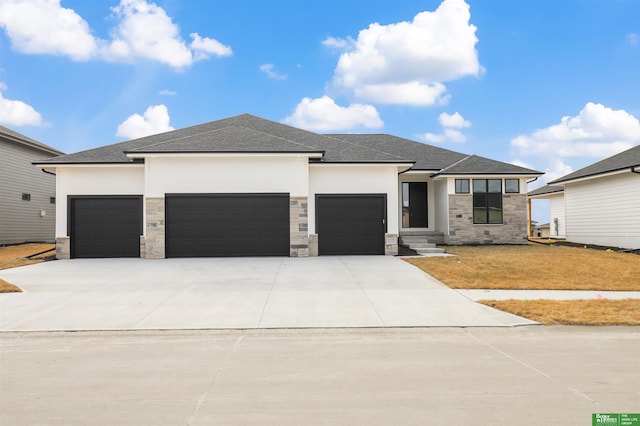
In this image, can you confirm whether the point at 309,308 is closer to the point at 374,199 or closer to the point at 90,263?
the point at 374,199

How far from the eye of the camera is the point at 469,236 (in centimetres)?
1969

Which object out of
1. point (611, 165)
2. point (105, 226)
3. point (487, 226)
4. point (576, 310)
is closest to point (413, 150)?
point (487, 226)

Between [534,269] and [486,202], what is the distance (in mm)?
7256

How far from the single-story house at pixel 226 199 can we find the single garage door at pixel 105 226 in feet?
0.13

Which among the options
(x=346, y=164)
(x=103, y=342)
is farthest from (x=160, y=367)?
(x=346, y=164)

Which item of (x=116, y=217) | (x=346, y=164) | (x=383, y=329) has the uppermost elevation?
(x=346, y=164)

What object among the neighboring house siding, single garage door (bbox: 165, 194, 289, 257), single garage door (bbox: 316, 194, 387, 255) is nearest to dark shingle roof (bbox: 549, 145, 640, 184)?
single garage door (bbox: 316, 194, 387, 255)

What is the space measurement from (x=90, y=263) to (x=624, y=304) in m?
15.8

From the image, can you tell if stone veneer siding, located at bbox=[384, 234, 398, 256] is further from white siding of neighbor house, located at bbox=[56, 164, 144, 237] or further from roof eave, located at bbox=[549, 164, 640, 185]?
roof eave, located at bbox=[549, 164, 640, 185]

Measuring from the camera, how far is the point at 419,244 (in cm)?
1830

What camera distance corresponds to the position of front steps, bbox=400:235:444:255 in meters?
17.1

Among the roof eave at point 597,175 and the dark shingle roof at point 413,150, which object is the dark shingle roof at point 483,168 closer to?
the dark shingle roof at point 413,150

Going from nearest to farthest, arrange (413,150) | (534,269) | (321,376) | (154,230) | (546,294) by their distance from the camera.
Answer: (321,376) → (546,294) → (534,269) → (154,230) → (413,150)

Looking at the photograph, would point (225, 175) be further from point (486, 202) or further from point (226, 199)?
point (486, 202)
